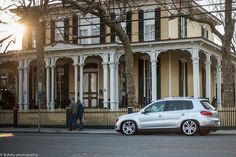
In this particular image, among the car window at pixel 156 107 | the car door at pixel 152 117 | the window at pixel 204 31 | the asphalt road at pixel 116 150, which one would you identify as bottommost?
the asphalt road at pixel 116 150

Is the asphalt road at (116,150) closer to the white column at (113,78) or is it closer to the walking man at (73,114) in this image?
the walking man at (73,114)

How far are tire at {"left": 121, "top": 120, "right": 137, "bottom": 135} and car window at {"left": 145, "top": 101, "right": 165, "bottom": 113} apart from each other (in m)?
0.89

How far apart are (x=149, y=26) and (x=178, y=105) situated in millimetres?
15311

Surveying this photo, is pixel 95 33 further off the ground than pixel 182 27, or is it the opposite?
pixel 182 27

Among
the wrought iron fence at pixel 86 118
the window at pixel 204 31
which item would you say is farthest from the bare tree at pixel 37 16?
the window at pixel 204 31

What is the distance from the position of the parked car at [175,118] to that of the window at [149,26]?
14.6m

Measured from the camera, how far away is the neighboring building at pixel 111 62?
34656 mm

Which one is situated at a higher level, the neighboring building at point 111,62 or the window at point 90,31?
the window at point 90,31

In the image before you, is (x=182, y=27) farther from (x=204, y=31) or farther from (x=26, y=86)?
(x=26, y=86)

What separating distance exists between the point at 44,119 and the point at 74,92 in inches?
325

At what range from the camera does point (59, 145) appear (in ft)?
52.5

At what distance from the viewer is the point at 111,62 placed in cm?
3447

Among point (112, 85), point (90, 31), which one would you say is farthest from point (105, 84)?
point (90, 31)

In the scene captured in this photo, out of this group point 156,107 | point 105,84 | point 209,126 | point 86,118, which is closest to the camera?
point 209,126
